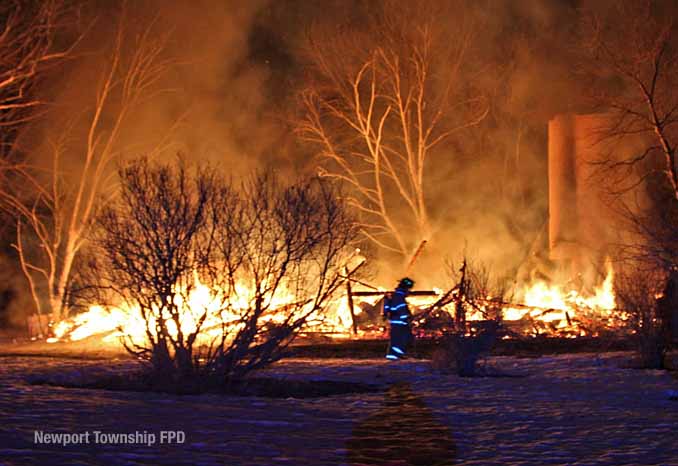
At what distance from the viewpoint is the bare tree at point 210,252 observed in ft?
39.5

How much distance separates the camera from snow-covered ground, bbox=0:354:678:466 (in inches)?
310

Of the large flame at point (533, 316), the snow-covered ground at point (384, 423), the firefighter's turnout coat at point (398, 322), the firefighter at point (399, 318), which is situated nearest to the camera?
the snow-covered ground at point (384, 423)

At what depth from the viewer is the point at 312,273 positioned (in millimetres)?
14641

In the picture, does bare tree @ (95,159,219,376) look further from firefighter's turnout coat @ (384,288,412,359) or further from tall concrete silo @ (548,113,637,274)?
tall concrete silo @ (548,113,637,274)

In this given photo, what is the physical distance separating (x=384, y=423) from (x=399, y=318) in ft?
25.5

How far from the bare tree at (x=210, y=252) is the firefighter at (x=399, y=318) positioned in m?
4.59

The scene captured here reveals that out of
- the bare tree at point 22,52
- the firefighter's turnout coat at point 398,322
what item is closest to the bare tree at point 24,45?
the bare tree at point 22,52

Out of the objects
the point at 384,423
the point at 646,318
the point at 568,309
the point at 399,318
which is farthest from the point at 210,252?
the point at 568,309

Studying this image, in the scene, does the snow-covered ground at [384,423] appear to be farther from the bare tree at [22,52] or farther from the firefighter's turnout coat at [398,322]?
the bare tree at [22,52]

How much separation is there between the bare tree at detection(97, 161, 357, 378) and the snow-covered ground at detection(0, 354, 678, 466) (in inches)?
41.6

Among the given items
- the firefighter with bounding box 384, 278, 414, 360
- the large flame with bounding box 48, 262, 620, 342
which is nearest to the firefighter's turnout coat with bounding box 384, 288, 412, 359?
the firefighter with bounding box 384, 278, 414, 360

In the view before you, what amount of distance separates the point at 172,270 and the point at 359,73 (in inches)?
808

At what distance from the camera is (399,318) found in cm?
1759

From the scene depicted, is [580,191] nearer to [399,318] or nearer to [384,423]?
[399,318]
